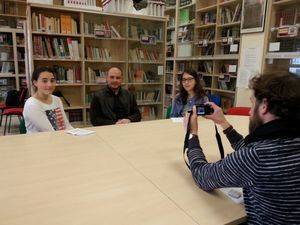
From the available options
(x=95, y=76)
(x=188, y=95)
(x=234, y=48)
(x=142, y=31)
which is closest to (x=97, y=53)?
(x=95, y=76)

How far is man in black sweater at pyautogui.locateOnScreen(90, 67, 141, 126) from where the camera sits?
2787 millimetres

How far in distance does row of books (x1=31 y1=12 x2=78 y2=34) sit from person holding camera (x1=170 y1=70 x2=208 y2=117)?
75.2 inches

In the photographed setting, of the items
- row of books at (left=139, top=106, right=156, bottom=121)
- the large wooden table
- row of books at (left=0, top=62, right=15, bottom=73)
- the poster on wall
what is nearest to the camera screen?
the large wooden table

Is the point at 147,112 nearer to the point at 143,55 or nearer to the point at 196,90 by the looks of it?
the point at 143,55

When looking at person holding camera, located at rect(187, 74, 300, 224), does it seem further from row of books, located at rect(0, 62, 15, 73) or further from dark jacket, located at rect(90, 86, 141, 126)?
row of books, located at rect(0, 62, 15, 73)

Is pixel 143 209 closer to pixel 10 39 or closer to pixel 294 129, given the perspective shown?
pixel 294 129

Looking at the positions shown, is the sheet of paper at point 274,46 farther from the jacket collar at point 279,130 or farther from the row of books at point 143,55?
the jacket collar at point 279,130

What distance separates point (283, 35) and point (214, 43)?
1.37 m

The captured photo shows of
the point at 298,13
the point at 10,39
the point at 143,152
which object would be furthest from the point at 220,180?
the point at 10,39

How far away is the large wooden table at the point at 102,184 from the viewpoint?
893 mm

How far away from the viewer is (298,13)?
318 cm

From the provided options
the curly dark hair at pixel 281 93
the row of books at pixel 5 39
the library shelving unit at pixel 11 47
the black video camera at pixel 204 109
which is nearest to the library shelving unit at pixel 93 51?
the black video camera at pixel 204 109

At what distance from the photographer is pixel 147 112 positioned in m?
4.62

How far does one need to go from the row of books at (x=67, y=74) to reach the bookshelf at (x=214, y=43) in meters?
2.20
